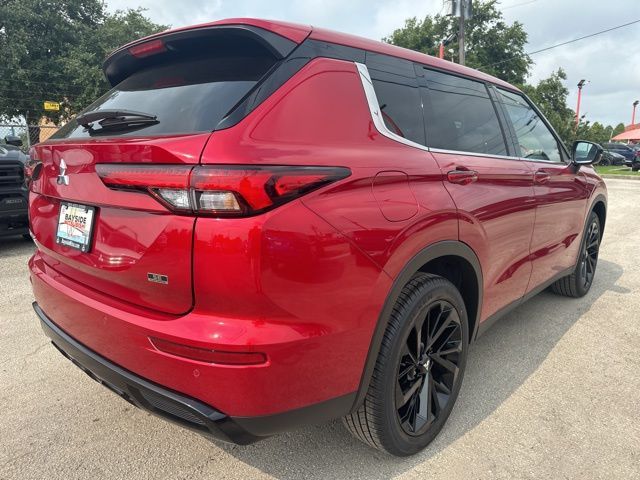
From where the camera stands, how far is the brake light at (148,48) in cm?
208

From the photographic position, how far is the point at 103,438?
7.33ft

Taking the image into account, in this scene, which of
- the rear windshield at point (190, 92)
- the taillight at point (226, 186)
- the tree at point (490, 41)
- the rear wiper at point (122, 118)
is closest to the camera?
the taillight at point (226, 186)

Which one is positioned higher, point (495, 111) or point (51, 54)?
point (51, 54)

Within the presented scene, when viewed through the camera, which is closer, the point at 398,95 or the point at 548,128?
the point at 398,95

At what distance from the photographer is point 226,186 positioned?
1443 mm

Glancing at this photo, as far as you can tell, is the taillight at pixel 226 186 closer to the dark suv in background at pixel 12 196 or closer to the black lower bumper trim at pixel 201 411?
the black lower bumper trim at pixel 201 411

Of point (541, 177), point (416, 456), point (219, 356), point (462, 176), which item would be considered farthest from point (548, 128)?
point (219, 356)

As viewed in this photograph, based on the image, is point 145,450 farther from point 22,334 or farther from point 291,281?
point 22,334

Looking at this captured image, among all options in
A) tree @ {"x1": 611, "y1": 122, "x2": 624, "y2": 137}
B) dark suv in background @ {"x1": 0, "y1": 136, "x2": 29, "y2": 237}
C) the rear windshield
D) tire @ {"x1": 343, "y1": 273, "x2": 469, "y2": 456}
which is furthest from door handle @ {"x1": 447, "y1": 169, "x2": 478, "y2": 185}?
tree @ {"x1": 611, "y1": 122, "x2": 624, "y2": 137}

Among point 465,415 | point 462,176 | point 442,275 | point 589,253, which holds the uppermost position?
point 462,176

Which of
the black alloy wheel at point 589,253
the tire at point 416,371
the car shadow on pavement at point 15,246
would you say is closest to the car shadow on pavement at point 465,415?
the tire at point 416,371

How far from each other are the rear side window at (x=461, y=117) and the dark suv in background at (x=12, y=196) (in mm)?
5095

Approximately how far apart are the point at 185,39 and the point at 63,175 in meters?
0.76

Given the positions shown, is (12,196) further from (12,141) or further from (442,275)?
(442,275)
